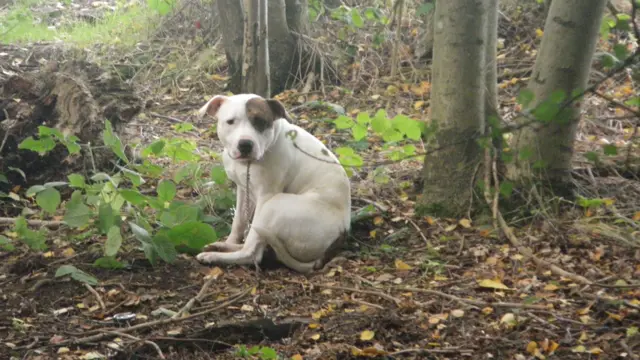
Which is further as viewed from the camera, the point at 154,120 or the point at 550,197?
the point at 154,120

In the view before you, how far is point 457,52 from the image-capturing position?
16.1 feet

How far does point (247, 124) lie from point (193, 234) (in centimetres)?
80

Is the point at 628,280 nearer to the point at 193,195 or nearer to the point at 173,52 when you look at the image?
the point at 193,195

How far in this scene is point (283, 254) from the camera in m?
4.66

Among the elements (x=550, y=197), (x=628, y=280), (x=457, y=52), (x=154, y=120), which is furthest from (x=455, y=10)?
(x=154, y=120)

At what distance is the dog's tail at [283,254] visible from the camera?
15.1 feet

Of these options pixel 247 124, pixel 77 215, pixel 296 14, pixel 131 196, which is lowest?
pixel 77 215

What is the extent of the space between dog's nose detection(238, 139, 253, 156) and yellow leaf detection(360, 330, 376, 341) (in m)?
1.31

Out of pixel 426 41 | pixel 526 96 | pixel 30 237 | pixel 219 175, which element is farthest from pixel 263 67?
pixel 526 96

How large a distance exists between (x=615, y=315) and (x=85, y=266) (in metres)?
2.84

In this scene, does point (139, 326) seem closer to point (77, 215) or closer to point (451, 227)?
point (77, 215)

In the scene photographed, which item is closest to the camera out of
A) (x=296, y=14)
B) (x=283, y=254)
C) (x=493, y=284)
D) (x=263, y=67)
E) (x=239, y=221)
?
(x=493, y=284)

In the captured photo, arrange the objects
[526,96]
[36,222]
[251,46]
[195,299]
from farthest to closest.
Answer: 1. [251,46]
2. [36,222]
3. [195,299]
4. [526,96]

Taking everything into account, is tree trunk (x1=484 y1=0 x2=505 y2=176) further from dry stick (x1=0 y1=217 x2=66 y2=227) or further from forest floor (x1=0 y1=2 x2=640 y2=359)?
dry stick (x1=0 y1=217 x2=66 y2=227)
